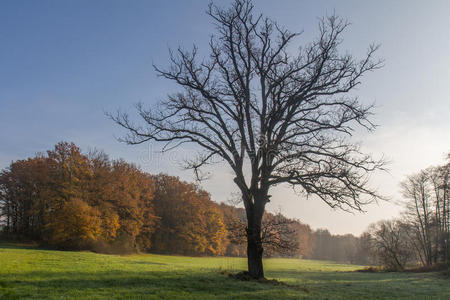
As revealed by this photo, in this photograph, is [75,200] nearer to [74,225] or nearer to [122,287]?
[74,225]

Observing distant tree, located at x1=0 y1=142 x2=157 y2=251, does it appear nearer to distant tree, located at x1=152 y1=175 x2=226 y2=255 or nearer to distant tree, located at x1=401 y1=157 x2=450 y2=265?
distant tree, located at x1=152 y1=175 x2=226 y2=255

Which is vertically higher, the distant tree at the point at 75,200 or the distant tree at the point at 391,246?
the distant tree at the point at 75,200

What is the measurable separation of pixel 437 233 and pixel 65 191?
46.6m

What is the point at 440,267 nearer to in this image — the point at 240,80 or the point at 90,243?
the point at 240,80

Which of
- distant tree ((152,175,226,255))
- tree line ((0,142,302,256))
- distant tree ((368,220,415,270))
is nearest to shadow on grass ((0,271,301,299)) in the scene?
tree line ((0,142,302,256))

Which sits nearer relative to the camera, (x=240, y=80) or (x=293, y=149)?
(x=293, y=149)

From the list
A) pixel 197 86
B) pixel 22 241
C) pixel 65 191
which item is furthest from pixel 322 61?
pixel 22 241

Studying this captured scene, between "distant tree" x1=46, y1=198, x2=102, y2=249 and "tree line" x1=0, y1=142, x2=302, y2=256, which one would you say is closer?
"distant tree" x1=46, y1=198, x2=102, y2=249

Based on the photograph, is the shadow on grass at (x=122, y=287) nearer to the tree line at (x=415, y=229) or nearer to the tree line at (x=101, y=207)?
the tree line at (x=101, y=207)

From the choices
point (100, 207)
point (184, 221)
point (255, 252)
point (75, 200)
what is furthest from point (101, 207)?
point (255, 252)

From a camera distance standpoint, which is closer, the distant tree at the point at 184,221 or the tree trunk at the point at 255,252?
the tree trunk at the point at 255,252

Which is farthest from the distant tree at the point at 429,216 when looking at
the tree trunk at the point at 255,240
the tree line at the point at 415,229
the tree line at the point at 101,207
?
the tree trunk at the point at 255,240

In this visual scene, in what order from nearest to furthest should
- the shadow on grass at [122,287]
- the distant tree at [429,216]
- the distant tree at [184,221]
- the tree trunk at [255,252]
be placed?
the shadow on grass at [122,287] < the tree trunk at [255,252] < the distant tree at [429,216] < the distant tree at [184,221]

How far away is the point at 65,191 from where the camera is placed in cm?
4028
